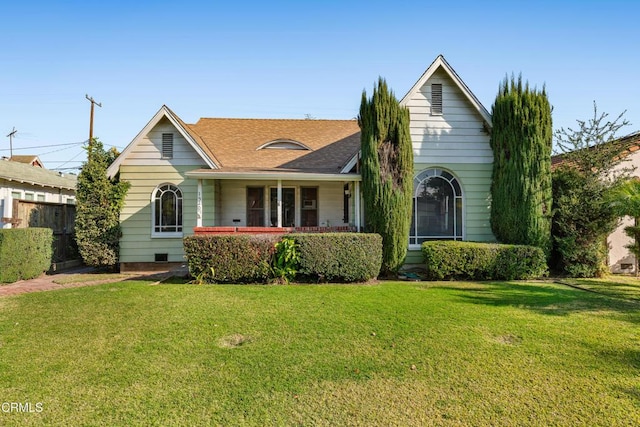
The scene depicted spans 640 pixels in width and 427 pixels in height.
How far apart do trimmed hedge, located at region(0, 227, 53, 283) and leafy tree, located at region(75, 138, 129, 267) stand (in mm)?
932

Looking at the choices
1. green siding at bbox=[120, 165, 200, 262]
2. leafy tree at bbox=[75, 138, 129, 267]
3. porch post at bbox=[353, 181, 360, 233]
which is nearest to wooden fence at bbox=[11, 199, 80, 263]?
leafy tree at bbox=[75, 138, 129, 267]

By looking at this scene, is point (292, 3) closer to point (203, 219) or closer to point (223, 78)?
point (223, 78)

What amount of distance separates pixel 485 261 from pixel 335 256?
14.3 ft

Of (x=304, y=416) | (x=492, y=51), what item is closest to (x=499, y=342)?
(x=304, y=416)

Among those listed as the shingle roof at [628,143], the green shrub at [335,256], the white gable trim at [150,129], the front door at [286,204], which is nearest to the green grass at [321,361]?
the green shrub at [335,256]

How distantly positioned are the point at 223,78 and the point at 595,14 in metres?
12.5

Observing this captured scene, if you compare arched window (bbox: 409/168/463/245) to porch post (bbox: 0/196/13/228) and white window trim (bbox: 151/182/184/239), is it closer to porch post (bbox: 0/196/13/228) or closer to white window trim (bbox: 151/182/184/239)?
white window trim (bbox: 151/182/184/239)

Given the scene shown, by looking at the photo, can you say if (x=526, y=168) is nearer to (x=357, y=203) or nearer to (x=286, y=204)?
(x=357, y=203)

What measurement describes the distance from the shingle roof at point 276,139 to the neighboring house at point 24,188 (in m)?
7.12

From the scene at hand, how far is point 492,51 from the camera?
32.2 ft

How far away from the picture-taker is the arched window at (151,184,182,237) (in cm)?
1138

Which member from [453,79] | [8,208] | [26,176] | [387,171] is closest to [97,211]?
[8,208]

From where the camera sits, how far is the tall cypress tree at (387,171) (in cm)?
965

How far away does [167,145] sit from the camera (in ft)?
37.0
